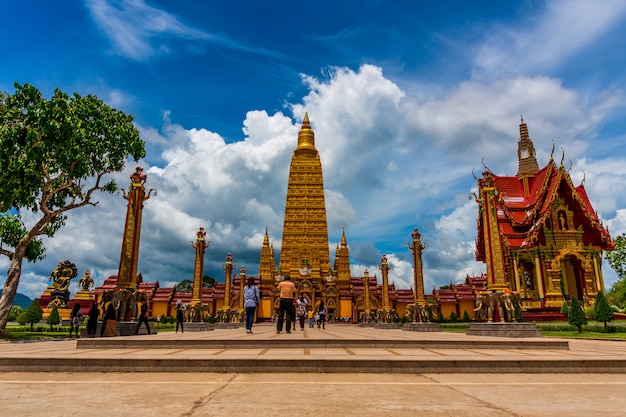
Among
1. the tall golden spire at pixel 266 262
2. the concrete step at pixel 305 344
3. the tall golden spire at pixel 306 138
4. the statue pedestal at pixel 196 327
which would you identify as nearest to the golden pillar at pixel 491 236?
the concrete step at pixel 305 344

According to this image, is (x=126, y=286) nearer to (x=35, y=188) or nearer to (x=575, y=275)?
(x=35, y=188)

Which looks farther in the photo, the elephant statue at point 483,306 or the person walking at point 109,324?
the elephant statue at point 483,306

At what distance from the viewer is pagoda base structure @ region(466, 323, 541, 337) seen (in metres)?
A: 13.0

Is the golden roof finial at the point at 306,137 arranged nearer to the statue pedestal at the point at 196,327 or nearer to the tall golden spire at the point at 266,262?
the tall golden spire at the point at 266,262

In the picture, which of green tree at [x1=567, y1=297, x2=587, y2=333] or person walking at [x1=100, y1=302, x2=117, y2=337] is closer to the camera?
person walking at [x1=100, y1=302, x2=117, y2=337]

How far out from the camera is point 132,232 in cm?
1405

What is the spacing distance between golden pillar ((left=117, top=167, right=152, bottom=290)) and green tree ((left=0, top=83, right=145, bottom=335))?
3.51 m

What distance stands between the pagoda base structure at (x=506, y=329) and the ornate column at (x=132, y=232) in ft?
38.3

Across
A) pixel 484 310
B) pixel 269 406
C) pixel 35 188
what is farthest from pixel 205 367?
pixel 35 188

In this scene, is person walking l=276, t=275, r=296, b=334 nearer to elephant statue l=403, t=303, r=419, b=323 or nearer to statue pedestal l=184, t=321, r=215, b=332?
statue pedestal l=184, t=321, r=215, b=332

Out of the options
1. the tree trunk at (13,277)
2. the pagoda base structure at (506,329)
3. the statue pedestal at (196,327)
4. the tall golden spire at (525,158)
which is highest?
the tall golden spire at (525,158)

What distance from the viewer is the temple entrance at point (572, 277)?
35.1 metres

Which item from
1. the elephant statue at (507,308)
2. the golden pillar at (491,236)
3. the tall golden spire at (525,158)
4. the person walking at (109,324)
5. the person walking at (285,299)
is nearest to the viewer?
the person walking at (109,324)

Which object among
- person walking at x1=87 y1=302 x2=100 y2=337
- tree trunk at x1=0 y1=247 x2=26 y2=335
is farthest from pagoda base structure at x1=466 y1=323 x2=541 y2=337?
tree trunk at x1=0 y1=247 x2=26 y2=335
